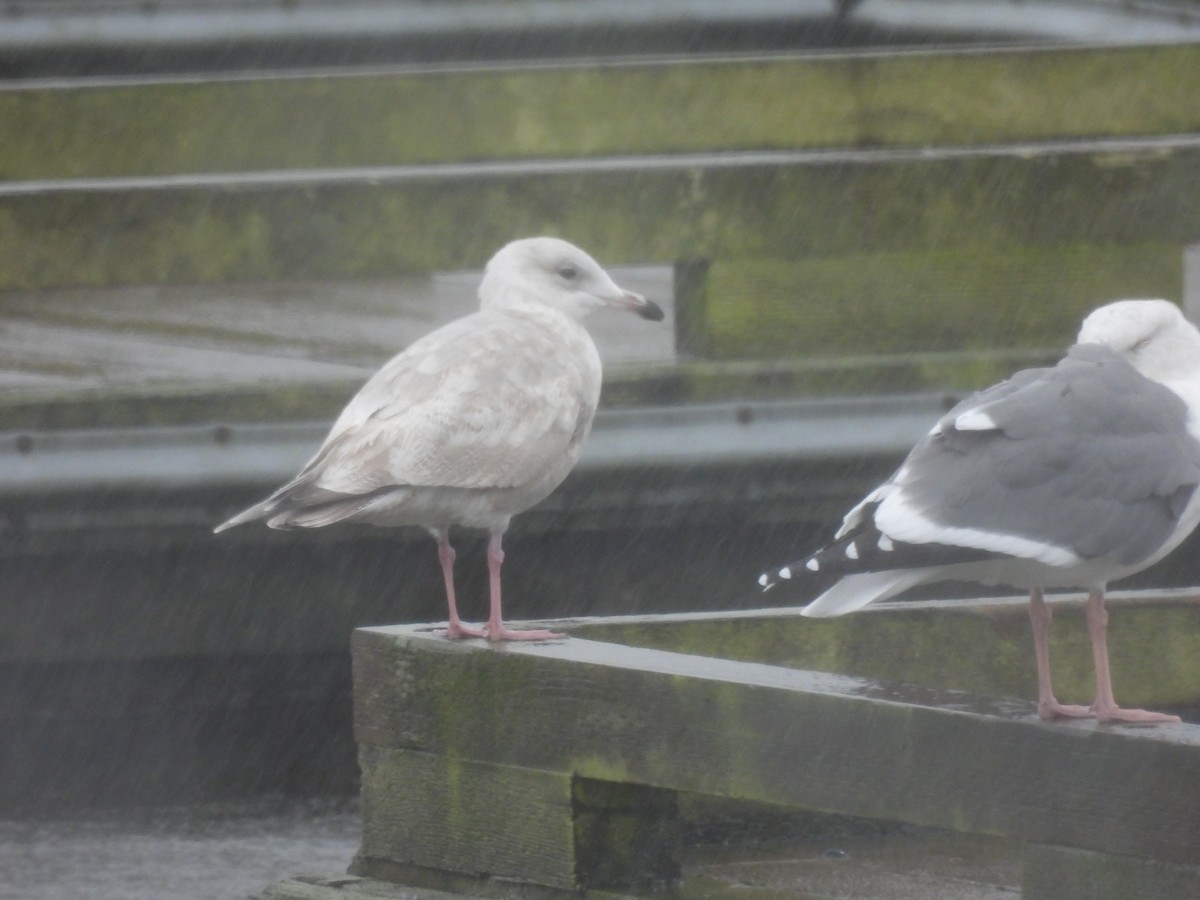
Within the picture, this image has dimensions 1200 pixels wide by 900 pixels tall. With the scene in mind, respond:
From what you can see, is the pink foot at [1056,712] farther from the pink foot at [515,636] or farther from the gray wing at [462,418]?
the gray wing at [462,418]

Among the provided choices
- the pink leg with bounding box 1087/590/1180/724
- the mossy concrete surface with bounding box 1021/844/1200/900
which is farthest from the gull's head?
the mossy concrete surface with bounding box 1021/844/1200/900

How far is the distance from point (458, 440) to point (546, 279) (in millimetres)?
811

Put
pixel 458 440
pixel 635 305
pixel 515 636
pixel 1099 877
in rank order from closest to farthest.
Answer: pixel 1099 877 → pixel 458 440 → pixel 515 636 → pixel 635 305

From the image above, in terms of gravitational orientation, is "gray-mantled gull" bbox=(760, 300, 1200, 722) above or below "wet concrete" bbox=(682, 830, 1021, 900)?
above

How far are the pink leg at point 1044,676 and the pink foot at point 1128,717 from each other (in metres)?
0.04

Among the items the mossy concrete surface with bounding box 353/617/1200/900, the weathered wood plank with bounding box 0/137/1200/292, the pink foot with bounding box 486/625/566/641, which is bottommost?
the mossy concrete surface with bounding box 353/617/1200/900

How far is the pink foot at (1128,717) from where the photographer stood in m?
3.76

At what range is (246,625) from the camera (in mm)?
6117

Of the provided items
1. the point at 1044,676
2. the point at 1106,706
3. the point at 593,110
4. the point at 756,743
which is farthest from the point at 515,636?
A: the point at 593,110

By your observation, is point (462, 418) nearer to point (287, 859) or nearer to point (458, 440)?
point (458, 440)

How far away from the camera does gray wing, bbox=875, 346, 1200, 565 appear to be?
147 inches

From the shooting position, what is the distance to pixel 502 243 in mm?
5914

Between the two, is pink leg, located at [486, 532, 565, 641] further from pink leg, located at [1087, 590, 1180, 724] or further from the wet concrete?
pink leg, located at [1087, 590, 1180, 724]

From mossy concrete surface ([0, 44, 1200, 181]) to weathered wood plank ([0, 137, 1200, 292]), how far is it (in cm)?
42
